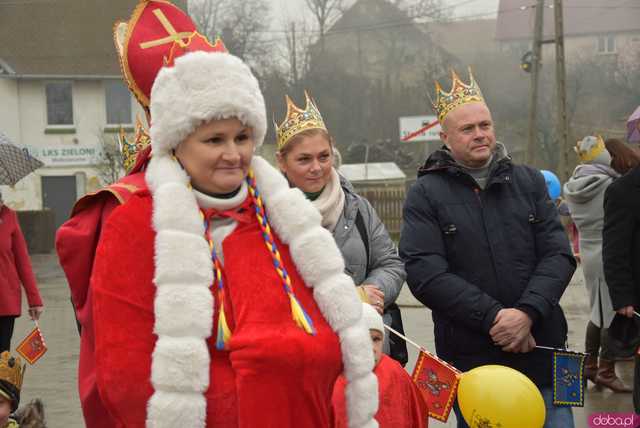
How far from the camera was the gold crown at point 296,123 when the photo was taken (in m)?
4.72

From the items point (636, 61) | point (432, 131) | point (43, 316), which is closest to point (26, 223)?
point (432, 131)

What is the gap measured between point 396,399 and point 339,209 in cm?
105

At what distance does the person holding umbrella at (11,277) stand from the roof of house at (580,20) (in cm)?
5021

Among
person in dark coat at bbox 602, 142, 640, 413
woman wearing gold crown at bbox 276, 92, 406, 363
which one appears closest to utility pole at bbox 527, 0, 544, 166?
person in dark coat at bbox 602, 142, 640, 413

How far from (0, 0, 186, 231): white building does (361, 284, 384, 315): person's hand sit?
98.9ft

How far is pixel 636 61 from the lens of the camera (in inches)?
1884

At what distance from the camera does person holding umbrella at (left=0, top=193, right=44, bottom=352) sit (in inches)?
278

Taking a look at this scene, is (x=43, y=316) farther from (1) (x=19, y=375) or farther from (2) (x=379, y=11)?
(2) (x=379, y=11)

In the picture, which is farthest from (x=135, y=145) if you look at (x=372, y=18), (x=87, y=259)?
(x=372, y=18)

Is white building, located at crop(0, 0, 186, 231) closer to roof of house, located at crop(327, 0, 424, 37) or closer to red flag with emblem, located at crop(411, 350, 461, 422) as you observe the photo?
roof of house, located at crop(327, 0, 424, 37)

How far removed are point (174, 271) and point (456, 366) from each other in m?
2.22

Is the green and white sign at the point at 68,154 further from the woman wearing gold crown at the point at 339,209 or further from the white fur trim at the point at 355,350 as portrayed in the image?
the white fur trim at the point at 355,350

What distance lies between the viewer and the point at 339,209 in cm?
456

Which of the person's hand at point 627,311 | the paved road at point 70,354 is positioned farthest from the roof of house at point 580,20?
the person's hand at point 627,311
